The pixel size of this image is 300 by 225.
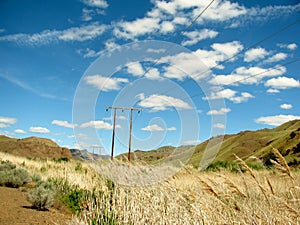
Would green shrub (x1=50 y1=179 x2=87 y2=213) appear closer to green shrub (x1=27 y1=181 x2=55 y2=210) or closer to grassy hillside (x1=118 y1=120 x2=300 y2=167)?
green shrub (x1=27 y1=181 x2=55 y2=210)

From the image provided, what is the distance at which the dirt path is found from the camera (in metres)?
6.63

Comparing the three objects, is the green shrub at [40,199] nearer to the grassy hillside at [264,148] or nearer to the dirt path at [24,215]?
the dirt path at [24,215]

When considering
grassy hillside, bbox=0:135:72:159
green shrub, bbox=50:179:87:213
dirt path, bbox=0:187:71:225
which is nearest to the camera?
dirt path, bbox=0:187:71:225

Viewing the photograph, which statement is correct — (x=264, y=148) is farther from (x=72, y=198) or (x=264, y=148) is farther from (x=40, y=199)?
(x=40, y=199)

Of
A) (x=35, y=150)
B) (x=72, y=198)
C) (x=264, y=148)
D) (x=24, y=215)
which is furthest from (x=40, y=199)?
(x=264, y=148)

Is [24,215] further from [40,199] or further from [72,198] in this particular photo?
[72,198]

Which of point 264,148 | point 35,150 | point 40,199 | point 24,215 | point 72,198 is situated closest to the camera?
point 24,215

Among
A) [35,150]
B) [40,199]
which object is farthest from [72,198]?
[35,150]

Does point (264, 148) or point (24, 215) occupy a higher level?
point (264, 148)

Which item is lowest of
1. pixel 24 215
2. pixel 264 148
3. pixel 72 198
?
pixel 24 215

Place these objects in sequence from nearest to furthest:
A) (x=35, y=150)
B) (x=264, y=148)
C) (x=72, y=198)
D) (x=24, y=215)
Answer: (x=24, y=215) < (x=72, y=198) < (x=35, y=150) < (x=264, y=148)

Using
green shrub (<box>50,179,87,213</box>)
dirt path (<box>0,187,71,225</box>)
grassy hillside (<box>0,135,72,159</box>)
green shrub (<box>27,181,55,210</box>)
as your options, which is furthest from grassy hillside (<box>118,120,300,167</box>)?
grassy hillside (<box>0,135,72,159</box>)

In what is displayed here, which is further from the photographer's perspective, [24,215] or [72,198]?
[72,198]

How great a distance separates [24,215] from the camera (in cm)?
723
